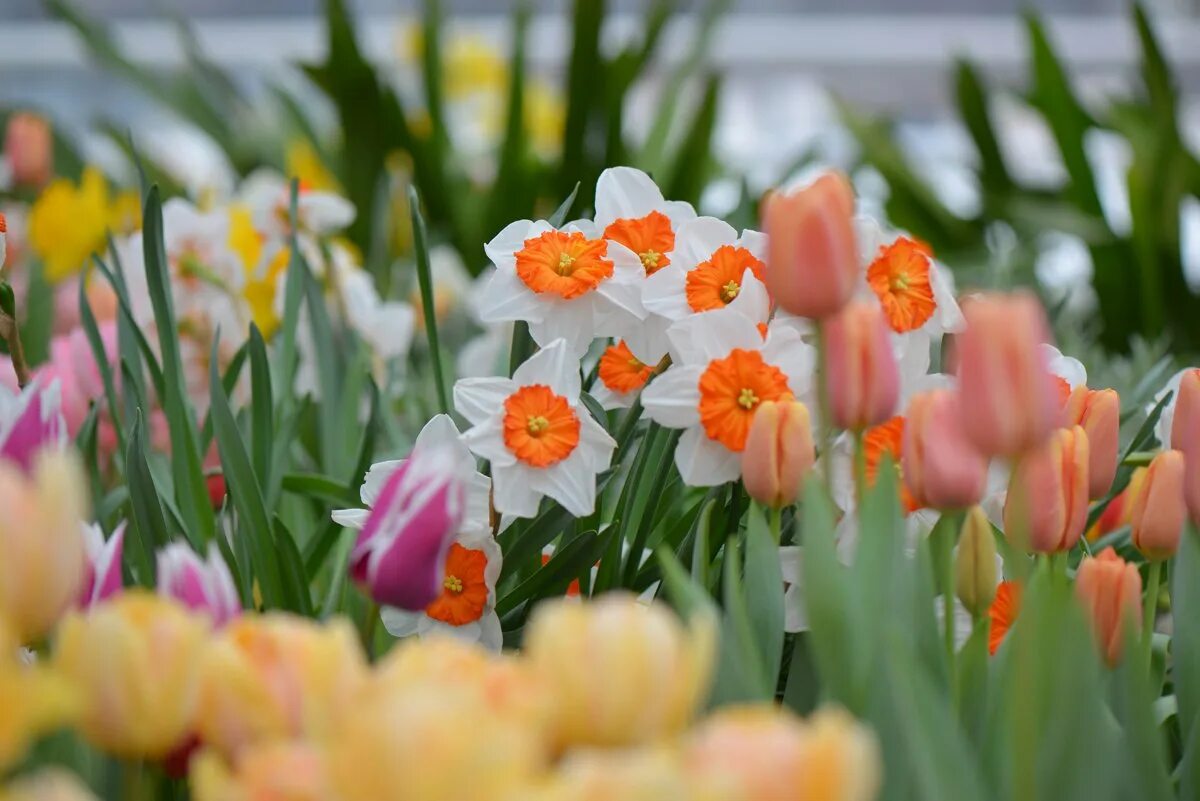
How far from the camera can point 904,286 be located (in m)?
0.39

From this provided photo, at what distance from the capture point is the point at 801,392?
37cm

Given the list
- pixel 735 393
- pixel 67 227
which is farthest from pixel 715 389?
pixel 67 227

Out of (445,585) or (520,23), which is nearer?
(445,585)

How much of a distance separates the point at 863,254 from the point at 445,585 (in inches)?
6.6

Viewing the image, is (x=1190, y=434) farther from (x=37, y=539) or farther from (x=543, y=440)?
(x=37, y=539)

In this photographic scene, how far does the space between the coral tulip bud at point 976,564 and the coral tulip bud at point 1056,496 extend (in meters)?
0.01

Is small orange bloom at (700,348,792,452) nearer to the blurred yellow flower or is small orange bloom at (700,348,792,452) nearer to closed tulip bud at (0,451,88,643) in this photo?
closed tulip bud at (0,451,88,643)

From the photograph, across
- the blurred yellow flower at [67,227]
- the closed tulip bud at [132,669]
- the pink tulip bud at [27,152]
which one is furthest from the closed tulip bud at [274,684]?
the pink tulip bud at [27,152]

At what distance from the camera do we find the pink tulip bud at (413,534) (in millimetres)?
264

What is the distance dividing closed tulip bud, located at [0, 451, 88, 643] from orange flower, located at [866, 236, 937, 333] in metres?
0.25

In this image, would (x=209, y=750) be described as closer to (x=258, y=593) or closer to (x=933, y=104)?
Result: (x=258, y=593)

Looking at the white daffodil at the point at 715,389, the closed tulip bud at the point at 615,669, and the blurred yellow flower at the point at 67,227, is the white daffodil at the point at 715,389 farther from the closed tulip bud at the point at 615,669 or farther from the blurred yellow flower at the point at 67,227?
the blurred yellow flower at the point at 67,227

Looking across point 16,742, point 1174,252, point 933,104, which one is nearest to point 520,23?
point 1174,252

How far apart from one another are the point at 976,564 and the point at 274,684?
20 cm
